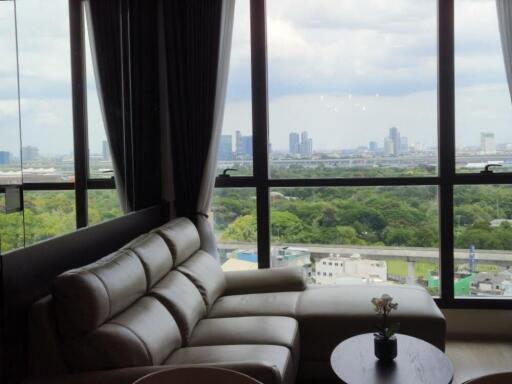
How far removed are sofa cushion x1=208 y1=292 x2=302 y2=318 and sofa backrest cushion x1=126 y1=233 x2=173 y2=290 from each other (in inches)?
18.0

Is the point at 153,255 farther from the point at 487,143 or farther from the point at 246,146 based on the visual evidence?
the point at 487,143

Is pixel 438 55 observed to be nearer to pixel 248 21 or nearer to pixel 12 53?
pixel 248 21

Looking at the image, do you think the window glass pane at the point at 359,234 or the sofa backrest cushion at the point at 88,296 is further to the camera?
the window glass pane at the point at 359,234

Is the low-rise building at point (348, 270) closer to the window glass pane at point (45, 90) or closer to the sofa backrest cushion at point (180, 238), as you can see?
the sofa backrest cushion at point (180, 238)

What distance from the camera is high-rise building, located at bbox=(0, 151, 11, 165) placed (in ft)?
7.25

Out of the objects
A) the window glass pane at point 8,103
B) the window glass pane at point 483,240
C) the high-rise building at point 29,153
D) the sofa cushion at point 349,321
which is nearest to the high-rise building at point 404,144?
the window glass pane at point 483,240

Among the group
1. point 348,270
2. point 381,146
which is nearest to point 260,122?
point 381,146

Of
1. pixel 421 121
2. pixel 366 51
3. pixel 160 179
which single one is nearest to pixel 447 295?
pixel 421 121

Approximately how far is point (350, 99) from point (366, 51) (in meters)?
0.39

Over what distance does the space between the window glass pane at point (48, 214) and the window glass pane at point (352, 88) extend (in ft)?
6.24

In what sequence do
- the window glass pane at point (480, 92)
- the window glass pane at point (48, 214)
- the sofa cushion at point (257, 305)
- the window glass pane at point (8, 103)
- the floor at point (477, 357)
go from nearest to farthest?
the window glass pane at point (8, 103), the window glass pane at point (48, 214), the sofa cushion at point (257, 305), the floor at point (477, 357), the window glass pane at point (480, 92)

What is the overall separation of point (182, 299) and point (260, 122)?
6.06 ft

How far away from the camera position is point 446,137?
4.07 meters

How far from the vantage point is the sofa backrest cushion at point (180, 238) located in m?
3.26
